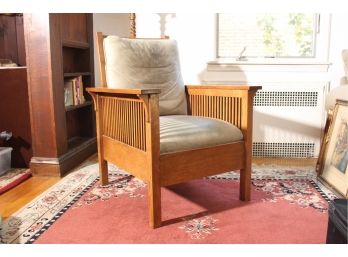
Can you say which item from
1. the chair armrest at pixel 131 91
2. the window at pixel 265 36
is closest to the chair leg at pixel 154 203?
the chair armrest at pixel 131 91

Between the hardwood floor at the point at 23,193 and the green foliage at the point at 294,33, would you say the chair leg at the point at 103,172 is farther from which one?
the green foliage at the point at 294,33

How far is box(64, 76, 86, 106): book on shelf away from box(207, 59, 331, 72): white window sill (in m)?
1.06

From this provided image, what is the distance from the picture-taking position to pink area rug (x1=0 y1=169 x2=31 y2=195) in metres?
2.19

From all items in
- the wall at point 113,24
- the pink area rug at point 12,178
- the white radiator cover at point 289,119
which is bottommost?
the pink area rug at point 12,178

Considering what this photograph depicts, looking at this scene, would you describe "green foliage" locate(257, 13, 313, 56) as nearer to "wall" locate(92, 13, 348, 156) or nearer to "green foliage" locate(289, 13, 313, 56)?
"green foliage" locate(289, 13, 313, 56)

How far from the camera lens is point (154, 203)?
5.24 feet

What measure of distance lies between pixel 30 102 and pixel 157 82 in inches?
35.4

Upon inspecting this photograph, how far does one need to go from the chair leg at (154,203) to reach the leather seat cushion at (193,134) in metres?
0.16

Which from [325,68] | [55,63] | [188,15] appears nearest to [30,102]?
[55,63]

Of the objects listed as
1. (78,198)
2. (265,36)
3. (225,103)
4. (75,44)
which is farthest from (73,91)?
(265,36)

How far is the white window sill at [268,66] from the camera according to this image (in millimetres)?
2729

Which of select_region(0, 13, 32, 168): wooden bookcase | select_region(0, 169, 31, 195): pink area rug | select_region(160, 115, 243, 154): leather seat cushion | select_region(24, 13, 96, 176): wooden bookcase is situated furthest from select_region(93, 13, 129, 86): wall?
select_region(160, 115, 243, 154): leather seat cushion

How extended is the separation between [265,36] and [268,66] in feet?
1.07

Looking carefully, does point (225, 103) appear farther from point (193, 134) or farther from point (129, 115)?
point (129, 115)
